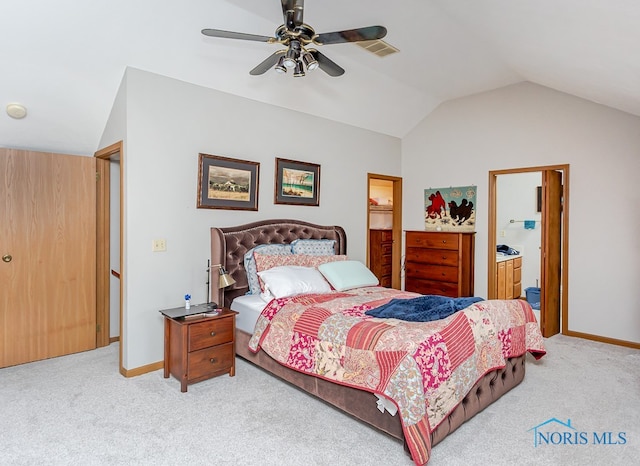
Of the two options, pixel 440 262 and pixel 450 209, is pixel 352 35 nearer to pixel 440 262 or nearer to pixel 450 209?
pixel 440 262

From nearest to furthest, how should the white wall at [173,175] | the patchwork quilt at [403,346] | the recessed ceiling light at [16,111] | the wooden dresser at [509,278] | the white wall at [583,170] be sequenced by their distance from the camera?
the patchwork quilt at [403,346]
the recessed ceiling light at [16,111]
the white wall at [173,175]
the white wall at [583,170]
the wooden dresser at [509,278]

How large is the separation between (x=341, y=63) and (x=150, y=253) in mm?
2809

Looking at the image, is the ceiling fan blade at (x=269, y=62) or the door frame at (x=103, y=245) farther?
the door frame at (x=103, y=245)

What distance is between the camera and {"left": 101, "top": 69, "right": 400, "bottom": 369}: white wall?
344cm

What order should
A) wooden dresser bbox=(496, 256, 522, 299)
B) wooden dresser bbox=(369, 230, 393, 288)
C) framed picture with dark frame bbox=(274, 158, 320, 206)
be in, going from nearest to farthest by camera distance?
framed picture with dark frame bbox=(274, 158, 320, 206) → wooden dresser bbox=(496, 256, 522, 299) → wooden dresser bbox=(369, 230, 393, 288)

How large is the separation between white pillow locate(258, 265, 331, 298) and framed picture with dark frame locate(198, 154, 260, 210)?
88 centimetres

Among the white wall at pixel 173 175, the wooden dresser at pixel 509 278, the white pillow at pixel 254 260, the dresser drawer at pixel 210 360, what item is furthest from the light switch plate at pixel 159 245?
the wooden dresser at pixel 509 278

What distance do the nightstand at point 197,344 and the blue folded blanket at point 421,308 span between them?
1298 mm

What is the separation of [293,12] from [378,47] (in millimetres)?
1800

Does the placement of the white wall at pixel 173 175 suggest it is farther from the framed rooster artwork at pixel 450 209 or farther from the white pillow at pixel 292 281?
the framed rooster artwork at pixel 450 209

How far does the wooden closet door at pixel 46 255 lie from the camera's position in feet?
11.9

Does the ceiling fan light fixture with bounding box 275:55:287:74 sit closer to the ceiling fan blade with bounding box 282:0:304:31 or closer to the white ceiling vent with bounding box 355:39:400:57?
the ceiling fan blade with bounding box 282:0:304:31

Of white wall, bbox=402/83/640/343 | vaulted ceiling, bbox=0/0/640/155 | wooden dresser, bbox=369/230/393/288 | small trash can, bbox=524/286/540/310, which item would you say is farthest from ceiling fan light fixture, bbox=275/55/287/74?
small trash can, bbox=524/286/540/310

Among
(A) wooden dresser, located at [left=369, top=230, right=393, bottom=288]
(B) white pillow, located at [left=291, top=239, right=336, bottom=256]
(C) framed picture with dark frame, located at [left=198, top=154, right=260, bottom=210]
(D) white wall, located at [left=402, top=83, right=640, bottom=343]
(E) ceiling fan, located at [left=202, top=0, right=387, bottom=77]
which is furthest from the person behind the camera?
(A) wooden dresser, located at [left=369, top=230, right=393, bottom=288]
